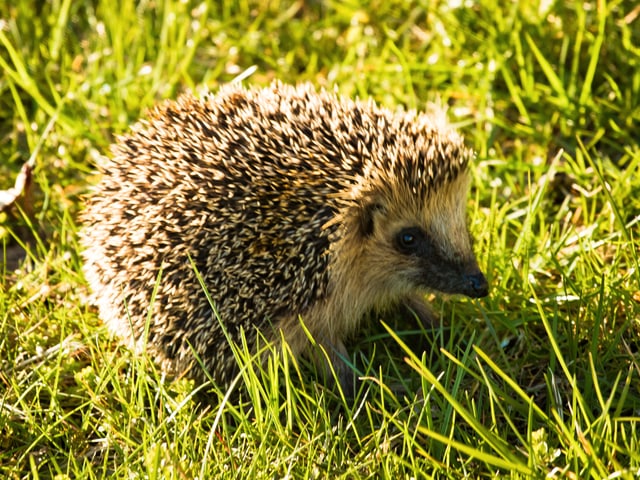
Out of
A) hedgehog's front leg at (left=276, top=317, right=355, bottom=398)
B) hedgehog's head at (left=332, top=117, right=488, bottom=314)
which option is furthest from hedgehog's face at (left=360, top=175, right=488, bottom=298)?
hedgehog's front leg at (left=276, top=317, right=355, bottom=398)

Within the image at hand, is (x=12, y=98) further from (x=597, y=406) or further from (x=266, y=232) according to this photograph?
(x=597, y=406)

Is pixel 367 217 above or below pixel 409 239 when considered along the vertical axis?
above

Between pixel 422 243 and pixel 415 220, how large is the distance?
11cm

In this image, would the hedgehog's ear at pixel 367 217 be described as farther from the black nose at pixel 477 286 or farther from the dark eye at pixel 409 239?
the black nose at pixel 477 286

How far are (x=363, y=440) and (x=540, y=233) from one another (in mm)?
1532

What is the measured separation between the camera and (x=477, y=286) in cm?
357

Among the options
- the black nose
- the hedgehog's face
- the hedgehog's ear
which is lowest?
the black nose

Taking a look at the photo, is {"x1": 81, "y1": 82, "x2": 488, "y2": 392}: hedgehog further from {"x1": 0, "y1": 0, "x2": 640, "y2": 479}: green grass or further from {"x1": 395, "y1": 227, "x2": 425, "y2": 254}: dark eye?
{"x1": 0, "y1": 0, "x2": 640, "y2": 479}: green grass

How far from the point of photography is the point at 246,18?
18.8ft

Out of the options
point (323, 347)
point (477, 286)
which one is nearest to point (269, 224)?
point (323, 347)

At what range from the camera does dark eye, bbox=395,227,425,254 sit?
3.75 m

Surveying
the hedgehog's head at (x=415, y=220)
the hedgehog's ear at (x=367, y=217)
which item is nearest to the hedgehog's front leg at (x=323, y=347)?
the hedgehog's head at (x=415, y=220)

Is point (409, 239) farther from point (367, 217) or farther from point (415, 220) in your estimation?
point (367, 217)

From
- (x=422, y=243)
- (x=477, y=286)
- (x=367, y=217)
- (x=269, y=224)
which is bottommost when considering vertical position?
(x=477, y=286)
